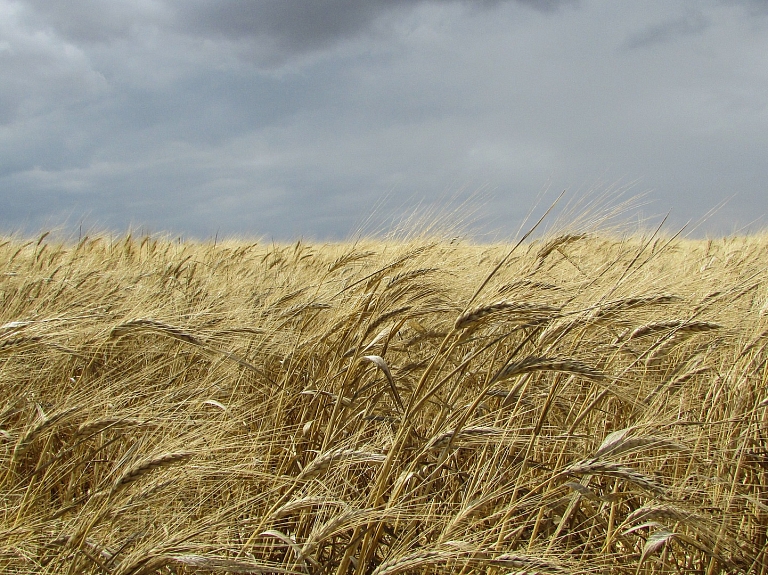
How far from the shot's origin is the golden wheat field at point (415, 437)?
1.29 meters

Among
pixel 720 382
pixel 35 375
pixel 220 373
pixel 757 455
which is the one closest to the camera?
pixel 757 455

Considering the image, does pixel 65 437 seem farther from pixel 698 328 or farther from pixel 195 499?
pixel 698 328

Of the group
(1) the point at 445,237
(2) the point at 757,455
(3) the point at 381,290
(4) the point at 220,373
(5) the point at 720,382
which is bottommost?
(2) the point at 757,455

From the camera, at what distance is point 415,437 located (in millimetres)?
1854

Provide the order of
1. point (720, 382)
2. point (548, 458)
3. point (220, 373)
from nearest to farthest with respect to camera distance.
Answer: point (548, 458), point (720, 382), point (220, 373)

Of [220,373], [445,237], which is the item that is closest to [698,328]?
[445,237]

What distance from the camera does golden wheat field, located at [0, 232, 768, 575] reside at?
4.24 feet

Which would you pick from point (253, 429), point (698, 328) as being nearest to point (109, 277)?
point (253, 429)

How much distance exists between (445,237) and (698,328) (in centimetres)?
129

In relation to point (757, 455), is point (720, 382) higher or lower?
higher

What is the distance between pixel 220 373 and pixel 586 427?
1352 millimetres

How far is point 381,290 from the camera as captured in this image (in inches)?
85.8

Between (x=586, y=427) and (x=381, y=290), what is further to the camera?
(x=381, y=290)

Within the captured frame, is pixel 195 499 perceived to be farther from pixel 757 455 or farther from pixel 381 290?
pixel 757 455
